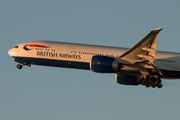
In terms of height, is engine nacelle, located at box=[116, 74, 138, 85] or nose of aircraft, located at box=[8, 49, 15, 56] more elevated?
nose of aircraft, located at box=[8, 49, 15, 56]

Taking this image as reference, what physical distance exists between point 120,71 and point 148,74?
3.66m

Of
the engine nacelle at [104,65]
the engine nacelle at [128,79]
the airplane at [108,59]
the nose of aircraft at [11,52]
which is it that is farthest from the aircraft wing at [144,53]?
the nose of aircraft at [11,52]

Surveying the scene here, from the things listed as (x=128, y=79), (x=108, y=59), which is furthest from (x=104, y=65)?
(x=128, y=79)

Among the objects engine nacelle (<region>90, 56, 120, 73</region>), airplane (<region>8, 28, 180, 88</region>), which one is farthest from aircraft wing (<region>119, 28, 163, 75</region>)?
engine nacelle (<region>90, 56, 120, 73</region>)

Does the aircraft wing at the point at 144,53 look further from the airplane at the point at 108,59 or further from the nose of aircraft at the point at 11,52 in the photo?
the nose of aircraft at the point at 11,52

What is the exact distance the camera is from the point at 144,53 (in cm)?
4112

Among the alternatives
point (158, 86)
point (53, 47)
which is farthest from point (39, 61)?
point (158, 86)

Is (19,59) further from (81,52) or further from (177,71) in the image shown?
(177,71)

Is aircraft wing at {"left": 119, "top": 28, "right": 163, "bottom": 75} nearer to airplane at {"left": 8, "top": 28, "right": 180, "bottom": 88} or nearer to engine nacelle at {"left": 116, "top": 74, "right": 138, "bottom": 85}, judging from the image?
airplane at {"left": 8, "top": 28, "right": 180, "bottom": 88}

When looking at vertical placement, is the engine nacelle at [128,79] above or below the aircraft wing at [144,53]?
below

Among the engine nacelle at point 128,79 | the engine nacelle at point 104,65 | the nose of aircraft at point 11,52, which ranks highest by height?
the nose of aircraft at point 11,52

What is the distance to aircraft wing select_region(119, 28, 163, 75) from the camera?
3859cm

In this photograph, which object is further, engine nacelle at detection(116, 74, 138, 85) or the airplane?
engine nacelle at detection(116, 74, 138, 85)

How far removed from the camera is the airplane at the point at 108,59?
42562 mm
